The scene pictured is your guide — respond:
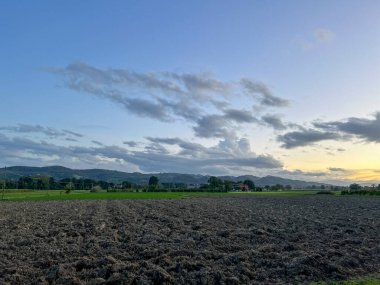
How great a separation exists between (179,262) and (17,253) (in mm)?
7083

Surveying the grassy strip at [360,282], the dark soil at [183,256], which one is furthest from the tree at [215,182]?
Answer: the grassy strip at [360,282]

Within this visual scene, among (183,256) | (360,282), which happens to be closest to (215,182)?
(183,256)

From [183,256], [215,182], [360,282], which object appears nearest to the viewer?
[360,282]

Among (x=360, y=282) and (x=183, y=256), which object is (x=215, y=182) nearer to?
(x=183, y=256)

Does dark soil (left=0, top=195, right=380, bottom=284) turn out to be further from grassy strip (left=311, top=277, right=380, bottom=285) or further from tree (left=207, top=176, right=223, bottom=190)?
tree (left=207, top=176, right=223, bottom=190)

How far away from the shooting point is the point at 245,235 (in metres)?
21.0

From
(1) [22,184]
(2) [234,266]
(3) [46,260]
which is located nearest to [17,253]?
(3) [46,260]

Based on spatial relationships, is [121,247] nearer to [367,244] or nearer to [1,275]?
[1,275]

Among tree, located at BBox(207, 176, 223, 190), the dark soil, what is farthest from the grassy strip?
tree, located at BBox(207, 176, 223, 190)

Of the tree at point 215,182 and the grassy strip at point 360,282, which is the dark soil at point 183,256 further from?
the tree at point 215,182

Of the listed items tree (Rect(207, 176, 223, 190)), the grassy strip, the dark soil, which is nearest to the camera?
the grassy strip

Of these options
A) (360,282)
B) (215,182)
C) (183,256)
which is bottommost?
(360,282)

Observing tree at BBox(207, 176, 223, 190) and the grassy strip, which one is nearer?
the grassy strip

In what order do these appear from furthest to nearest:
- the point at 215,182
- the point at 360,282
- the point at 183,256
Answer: the point at 215,182 < the point at 183,256 < the point at 360,282
